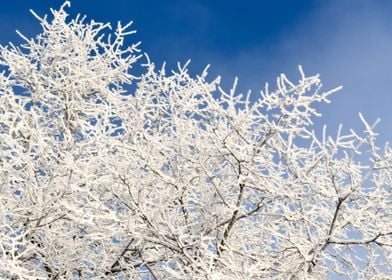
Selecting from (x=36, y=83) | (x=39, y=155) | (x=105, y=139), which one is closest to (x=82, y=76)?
(x=36, y=83)

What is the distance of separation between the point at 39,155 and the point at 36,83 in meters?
2.85

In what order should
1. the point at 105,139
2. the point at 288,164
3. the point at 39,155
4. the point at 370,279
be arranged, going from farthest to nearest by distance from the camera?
the point at 39,155 < the point at 105,139 < the point at 370,279 < the point at 288,164

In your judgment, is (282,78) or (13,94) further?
(13,94)

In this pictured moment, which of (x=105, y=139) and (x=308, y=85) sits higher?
(x=308, y=85)

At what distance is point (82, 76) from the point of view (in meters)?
12.0

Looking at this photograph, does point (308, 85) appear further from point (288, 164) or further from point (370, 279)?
point (370, 279)

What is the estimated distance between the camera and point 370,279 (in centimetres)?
795

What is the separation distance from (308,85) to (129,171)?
2.37m

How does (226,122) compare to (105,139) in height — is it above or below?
above

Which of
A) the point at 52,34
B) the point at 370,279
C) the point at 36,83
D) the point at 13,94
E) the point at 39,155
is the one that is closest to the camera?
the point at 370,279

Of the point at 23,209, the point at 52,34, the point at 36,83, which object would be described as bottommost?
the point at 23,209

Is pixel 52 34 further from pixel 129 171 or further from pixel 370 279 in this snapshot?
pixel 370 279

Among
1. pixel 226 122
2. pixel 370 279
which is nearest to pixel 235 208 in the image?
pixel 226 122

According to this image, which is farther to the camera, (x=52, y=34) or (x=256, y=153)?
(x=52, y=34)
